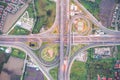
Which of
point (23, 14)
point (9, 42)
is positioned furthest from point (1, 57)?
point (23, 14)

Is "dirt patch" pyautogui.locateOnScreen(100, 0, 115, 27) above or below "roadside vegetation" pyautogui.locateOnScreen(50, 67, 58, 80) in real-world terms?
above

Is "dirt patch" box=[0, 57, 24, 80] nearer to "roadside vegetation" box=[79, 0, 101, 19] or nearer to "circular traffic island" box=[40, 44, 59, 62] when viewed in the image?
"circular traffic island" box=[40, 44, 59, 62]

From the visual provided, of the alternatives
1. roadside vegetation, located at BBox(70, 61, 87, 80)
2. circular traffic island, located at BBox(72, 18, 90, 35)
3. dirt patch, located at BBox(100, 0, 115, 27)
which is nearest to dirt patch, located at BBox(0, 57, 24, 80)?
roadside vegetation, located at BBox(70, 61, 87, 80)

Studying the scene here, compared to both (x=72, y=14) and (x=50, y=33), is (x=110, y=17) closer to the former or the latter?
(x=72, y=14)

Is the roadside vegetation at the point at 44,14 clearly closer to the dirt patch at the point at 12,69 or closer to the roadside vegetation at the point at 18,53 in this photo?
the roadside vegetation at the point at 18,53

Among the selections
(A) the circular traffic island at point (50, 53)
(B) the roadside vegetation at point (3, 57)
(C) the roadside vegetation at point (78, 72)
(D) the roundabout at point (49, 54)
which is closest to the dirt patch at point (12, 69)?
(B) the roadside vegetation at point (3, 57)

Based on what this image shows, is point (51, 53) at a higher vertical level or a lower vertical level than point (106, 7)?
lower
